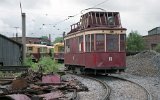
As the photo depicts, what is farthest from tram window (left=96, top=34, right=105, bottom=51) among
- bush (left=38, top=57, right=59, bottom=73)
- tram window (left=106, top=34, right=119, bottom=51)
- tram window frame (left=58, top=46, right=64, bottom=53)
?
tram window frame (left=58, top=46, right=64, bottom=53)

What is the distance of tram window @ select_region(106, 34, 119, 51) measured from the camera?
2358 cm

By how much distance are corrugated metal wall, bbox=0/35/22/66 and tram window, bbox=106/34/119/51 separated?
1016 cm

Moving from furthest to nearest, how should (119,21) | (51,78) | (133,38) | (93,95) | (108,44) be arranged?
(133,38) < (119,21) < (108,44) < (51,78) < (93,95)

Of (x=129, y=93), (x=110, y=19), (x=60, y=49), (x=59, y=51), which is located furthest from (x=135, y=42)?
(x=129, y=93)

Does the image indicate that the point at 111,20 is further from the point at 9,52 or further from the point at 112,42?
the point at 9,52

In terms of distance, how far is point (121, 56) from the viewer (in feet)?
78.6

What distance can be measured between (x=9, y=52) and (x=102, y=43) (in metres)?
11.4

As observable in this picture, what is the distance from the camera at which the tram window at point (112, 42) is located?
23.6 metres

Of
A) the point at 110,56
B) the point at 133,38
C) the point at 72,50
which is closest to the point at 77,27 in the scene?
the point at 72,50

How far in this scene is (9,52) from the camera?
3231cm

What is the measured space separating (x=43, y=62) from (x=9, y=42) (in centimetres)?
574

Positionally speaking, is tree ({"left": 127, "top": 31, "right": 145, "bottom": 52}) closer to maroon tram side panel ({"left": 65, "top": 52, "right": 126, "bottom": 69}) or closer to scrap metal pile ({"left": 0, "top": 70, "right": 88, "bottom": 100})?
maroon tram side panel ({"left": 65, "top": 52, "right": 126, "bottom": 69})

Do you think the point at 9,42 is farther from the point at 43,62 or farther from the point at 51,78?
the point at 51,78

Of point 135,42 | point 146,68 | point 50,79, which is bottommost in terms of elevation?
point 50,79
